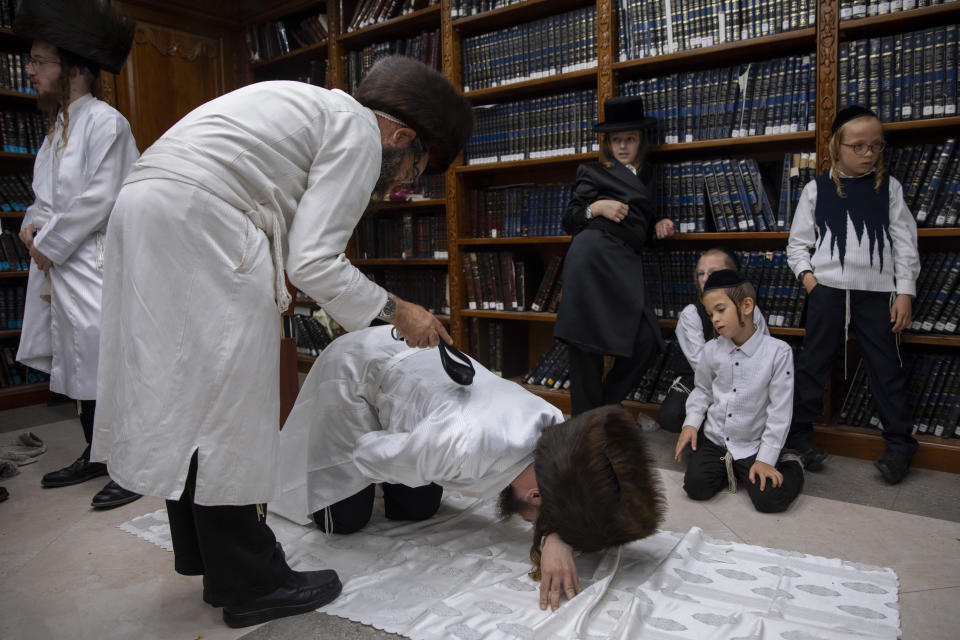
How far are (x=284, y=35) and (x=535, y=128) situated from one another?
2.05 metres

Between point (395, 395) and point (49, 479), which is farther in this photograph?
point (49, 479)

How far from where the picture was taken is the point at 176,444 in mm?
1236

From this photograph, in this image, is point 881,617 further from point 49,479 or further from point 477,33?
point 477,33

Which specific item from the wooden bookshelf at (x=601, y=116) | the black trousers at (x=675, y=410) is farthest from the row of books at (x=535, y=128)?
the black trousers at (x=675, y=410)

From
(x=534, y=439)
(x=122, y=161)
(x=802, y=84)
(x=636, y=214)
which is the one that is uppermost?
(x=802, y=84)

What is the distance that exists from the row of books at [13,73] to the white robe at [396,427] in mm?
3037

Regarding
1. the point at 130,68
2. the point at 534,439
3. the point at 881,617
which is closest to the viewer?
the point at 881,617

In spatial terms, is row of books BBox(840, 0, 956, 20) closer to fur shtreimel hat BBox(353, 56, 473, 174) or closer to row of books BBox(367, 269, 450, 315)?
fur shtreimel hat BBox(353, 56, 473, 174)

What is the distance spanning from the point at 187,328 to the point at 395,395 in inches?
21.1

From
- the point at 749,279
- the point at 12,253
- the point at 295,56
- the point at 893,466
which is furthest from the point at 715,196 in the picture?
the point at 12,253

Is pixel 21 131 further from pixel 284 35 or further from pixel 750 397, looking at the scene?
pixel 750 397

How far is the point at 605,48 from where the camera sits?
9.34 feet

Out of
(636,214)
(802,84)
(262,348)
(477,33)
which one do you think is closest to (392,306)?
(262,348)

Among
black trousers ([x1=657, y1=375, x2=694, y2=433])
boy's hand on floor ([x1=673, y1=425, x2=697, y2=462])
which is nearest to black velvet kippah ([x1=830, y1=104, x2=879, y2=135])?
black trousers ([x1=657, y1=375, x2=694, y2=433])
